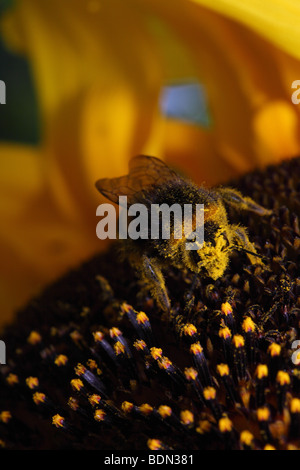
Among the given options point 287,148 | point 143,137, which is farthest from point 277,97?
point 143,137

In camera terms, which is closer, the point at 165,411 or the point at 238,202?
the point at 165,411

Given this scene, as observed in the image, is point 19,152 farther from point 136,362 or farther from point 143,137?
point 136,362

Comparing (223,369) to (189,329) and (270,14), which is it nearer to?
(189,329)

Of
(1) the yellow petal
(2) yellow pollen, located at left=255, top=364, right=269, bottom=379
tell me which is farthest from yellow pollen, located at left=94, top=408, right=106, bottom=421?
(1) the yellow petal

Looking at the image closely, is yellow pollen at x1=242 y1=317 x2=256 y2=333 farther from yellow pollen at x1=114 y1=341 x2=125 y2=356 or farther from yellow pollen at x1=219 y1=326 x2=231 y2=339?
yellow pollen at x1=114 y1=341 x2=125 y2=356

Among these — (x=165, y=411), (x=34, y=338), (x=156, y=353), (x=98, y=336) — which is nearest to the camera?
(x=165, y=411)

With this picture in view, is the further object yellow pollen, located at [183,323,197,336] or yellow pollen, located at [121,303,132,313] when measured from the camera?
yellow pollen, located at [121,303,132,313]

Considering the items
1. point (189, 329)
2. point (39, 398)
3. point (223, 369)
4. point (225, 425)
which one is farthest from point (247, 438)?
point (39, 398)
